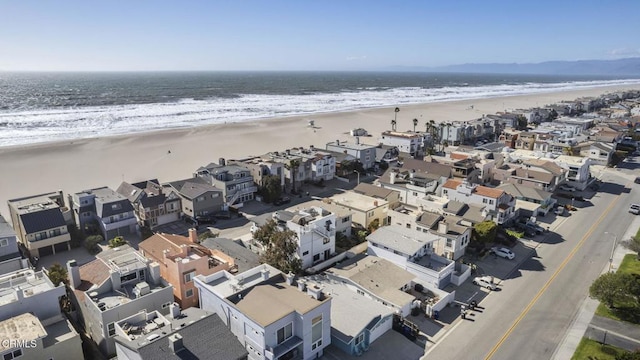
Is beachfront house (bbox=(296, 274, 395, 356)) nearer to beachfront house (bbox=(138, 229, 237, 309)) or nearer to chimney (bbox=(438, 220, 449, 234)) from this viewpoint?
beachfront house (bbox=(138, 229, 237, 309))

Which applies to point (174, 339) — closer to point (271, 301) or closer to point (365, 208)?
point (271, 301)

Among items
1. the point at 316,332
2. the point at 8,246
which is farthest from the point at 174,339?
the point at 8,246

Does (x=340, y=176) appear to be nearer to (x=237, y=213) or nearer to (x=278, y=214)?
(x=237, y=213)

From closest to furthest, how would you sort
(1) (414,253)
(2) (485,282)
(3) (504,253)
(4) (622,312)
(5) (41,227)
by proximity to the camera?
(4) (622,312)
(1) (414,253)
(2) (485,282)
(5) (41,227)
(3) (504,253)

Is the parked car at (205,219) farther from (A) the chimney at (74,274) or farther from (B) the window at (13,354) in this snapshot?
(B) the window at (13,354)

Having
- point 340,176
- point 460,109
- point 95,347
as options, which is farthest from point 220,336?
point 460,109

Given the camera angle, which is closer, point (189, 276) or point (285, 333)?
point (285, 333)

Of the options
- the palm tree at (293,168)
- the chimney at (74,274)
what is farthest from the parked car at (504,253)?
the chimney at (74,274)
